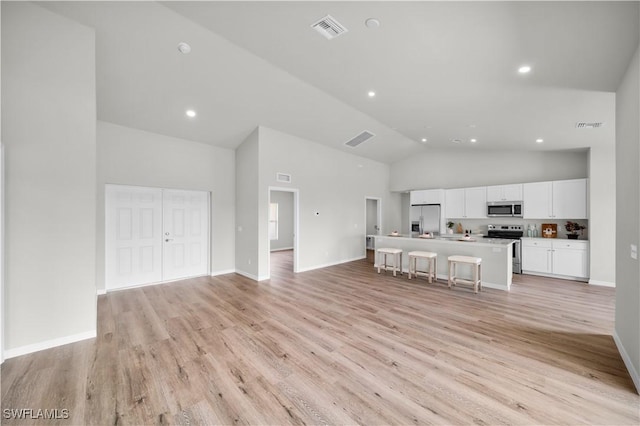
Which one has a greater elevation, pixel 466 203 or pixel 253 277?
pixel 466 203

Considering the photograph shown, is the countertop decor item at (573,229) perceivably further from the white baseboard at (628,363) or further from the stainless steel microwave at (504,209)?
the white baseboard at (628,363)

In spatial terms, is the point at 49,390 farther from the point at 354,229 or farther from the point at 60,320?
the point at 354,229

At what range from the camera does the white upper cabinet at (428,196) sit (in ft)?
25.7

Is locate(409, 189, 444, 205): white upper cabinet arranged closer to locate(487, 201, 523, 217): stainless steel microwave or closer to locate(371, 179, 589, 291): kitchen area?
locate(371, 179, 589, 291): kitchen area

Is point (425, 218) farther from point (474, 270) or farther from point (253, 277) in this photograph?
point (253, 277)

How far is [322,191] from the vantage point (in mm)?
7121

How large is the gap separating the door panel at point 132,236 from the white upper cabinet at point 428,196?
7.05 metres

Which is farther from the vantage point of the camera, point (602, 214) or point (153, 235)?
point (153, 235)

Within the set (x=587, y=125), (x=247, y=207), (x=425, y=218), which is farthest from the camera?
(x=425, y=218)

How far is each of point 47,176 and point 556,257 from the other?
8.88m

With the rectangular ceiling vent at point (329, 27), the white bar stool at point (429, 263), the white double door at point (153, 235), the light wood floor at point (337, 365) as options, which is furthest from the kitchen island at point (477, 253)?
the white double door at point (153, 235)

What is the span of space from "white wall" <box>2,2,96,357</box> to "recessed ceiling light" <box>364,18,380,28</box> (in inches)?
123

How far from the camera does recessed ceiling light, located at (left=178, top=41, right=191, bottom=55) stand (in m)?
3.36

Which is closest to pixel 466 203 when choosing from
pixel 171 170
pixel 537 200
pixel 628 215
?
pixel 537 200
